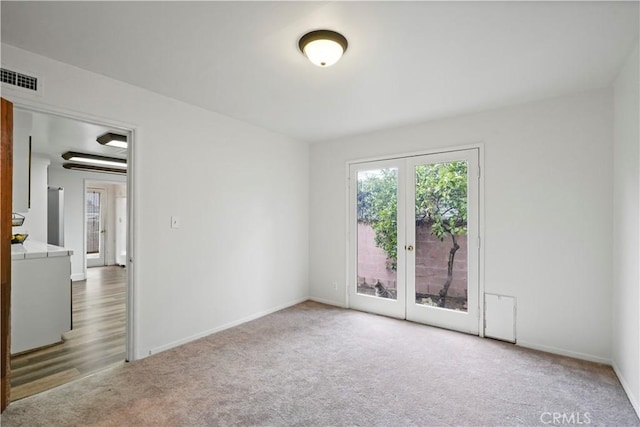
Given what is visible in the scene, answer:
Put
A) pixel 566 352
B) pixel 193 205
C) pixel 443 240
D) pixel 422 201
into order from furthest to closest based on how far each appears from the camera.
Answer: pixel 422 201 → pixel 443 240 → pixel 193 205 → pixel 566 352

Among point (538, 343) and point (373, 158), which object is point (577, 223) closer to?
point (538, 343)

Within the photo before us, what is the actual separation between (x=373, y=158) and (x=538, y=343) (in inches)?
111

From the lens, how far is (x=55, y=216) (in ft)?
20.9

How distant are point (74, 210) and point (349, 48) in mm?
7323

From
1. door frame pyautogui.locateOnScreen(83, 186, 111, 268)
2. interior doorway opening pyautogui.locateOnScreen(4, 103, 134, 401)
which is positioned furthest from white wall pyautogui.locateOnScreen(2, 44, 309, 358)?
door frame pyautogui.locateOnScreen(83, 186, 111, 268)

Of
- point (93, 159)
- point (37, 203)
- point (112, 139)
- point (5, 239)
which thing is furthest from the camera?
point (93, 159)

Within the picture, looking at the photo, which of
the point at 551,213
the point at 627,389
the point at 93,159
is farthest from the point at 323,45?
the point at 93,159

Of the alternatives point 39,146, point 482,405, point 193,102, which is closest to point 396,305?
point 482,405

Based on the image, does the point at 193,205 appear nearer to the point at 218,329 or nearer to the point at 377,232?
the point at 218,329

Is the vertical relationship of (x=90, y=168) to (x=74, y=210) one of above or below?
above

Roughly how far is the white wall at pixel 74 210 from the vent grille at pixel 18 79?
5454 millimetres

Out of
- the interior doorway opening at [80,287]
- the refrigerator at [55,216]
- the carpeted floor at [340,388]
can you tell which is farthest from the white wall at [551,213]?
the refrigerator at [55,216]

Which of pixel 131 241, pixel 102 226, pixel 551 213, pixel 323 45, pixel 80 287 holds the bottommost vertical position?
pixel 80 287

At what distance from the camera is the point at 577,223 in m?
2.98
